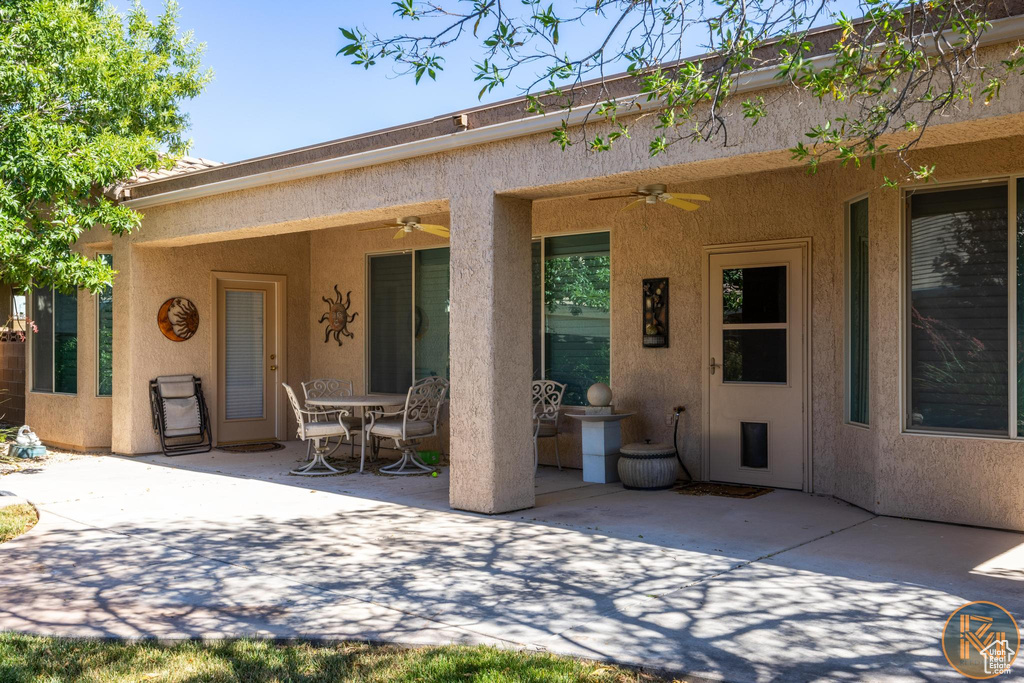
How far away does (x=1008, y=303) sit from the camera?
5762mm

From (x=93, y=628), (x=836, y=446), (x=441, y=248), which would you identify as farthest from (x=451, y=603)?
(x=441, y=248)

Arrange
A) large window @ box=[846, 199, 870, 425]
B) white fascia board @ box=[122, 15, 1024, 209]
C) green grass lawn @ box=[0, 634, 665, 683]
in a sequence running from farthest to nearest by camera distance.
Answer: large window @ box=[846, 199, 870, 425]
white fascia board @ box=[122, 15, 1024, 209]
green grass lawn @ box=[0, 634, 665, 683]

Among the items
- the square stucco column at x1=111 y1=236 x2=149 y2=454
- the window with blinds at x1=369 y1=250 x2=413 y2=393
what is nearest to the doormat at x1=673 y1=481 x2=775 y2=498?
the window with blinds at x1=369 y1=250 x2=413 y2=393

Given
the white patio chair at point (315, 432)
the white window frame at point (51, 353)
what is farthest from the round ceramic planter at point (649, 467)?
the white window frame at point (51, 353)

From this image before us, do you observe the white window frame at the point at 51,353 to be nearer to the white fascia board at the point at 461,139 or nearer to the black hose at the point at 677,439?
the white fascia board at the point at 461,139

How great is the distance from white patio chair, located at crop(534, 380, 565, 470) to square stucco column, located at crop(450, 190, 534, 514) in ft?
5.98

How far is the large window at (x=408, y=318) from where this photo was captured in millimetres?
10102

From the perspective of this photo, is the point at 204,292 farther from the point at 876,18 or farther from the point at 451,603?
the point at 876,18

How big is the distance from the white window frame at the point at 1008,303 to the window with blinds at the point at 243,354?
795 cm

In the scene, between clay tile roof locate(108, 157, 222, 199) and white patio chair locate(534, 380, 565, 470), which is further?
clay tile roof locate(108, 157, 222, 199)

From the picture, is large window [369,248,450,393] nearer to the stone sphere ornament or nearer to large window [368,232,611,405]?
large window [368,232,611,405]

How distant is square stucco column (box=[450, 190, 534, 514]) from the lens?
6492 millimetres

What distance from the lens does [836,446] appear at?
23.5ft

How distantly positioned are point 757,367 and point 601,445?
1582 millimetres
